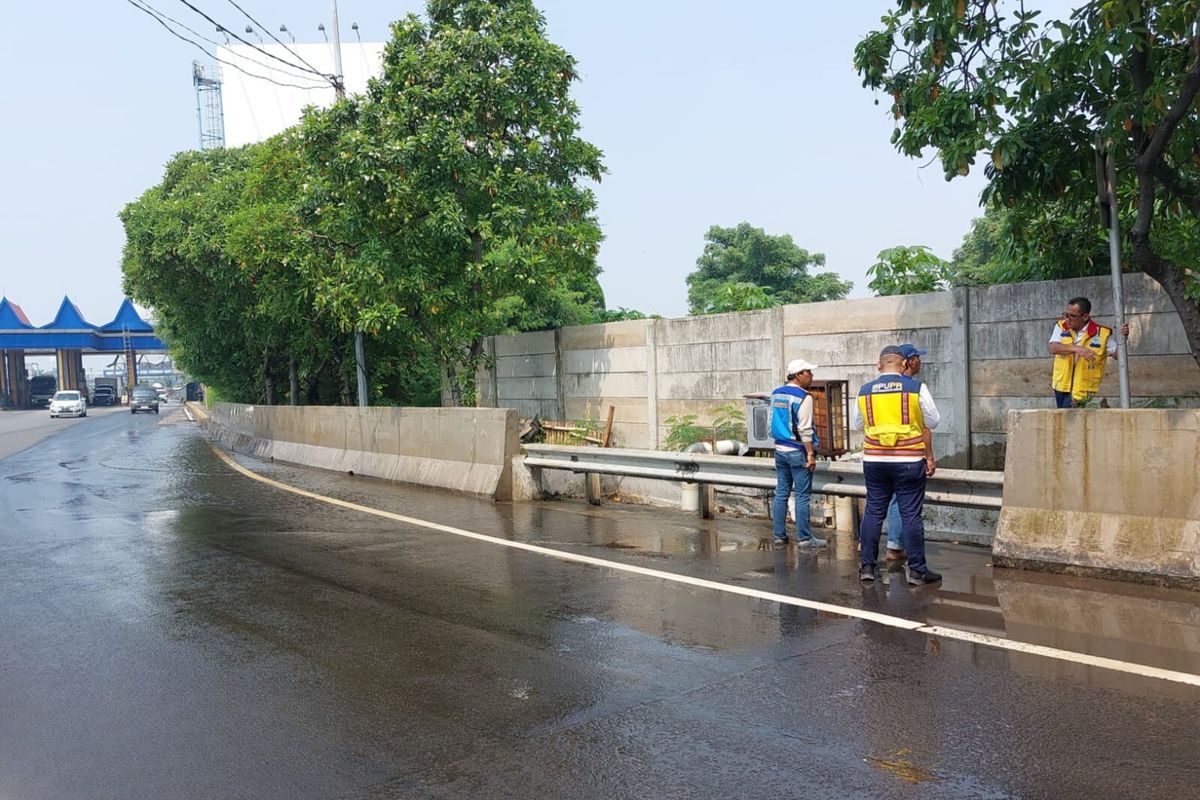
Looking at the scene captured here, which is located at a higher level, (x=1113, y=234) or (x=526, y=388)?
(x=1113, y=234)

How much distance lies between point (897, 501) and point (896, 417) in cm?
66

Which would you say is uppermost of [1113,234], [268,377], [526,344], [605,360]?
[1113,234]

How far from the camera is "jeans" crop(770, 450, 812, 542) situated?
9219mm

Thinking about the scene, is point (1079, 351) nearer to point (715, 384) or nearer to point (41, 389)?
point (715, 384)

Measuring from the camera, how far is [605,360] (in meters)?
15.9

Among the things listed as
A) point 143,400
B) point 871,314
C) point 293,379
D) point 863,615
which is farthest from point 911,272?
point 143,400

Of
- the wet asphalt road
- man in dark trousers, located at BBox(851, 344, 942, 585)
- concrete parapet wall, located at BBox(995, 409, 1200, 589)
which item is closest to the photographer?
the wet asphalt road

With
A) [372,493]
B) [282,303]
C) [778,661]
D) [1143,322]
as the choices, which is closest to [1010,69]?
[1143,322]

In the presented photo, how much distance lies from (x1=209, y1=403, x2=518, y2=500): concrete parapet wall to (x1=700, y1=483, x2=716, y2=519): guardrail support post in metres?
3.24

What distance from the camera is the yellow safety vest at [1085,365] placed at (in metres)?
9.26

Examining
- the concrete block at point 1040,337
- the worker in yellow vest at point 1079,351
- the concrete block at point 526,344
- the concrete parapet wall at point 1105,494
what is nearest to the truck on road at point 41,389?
the concrete block at point 526,344

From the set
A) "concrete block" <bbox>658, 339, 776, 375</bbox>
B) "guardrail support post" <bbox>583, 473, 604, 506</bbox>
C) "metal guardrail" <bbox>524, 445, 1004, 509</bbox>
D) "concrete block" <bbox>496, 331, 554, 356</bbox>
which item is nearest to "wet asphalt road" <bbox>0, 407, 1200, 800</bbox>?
"metal guardrail" <bbox>524, 445, 1004, 509</bbox>

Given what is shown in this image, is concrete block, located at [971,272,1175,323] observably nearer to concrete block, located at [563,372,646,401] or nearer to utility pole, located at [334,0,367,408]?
concrete block, located at [563,372,646,401]

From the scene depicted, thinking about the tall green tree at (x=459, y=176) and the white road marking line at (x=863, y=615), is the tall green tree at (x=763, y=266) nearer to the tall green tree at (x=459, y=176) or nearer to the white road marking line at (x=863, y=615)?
the tall green tree at (x=459, y=176)
